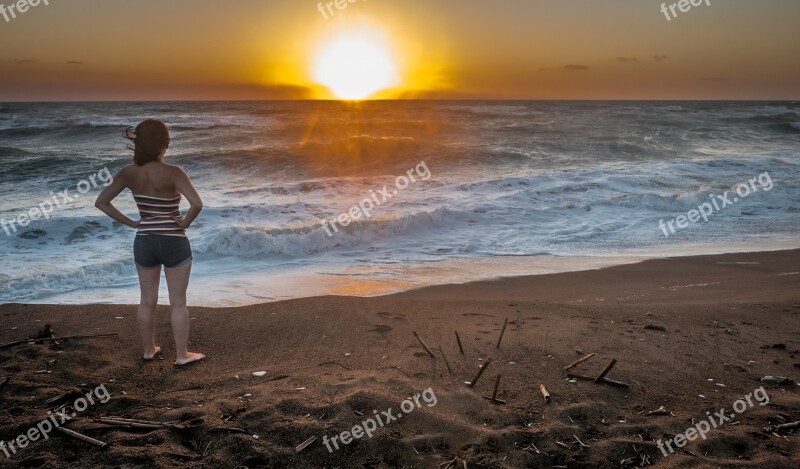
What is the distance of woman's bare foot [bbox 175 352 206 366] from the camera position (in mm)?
4430

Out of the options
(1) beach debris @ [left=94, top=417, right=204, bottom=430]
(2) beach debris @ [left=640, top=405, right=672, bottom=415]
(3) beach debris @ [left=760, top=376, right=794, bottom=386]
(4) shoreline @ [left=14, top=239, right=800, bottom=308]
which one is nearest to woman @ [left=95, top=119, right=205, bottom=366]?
(1) beach debris @ [left=94, top=417, right=204, bottom=430]

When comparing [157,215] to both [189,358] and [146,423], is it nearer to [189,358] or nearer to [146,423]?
[189,358]

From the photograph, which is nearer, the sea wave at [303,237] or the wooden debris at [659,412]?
the wooden debris at [659,412]

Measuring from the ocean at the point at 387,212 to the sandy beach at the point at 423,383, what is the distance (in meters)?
1.47

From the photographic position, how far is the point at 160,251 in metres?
4.23

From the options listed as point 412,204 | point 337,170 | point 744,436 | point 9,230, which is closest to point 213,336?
point 744,436

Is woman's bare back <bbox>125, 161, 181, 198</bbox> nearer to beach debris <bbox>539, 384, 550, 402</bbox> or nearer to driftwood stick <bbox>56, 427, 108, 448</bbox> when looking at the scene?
driftwood stick <bbox>56, 427, 108, 448</bbox>

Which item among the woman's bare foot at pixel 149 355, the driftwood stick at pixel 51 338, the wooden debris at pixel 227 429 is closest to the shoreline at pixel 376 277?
the driftwood stick at pixel 51 338

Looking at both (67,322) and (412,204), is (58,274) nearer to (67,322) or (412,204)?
(67,322)

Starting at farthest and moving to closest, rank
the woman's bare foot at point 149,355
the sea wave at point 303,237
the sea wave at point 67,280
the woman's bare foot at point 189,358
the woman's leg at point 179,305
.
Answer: the sea wave at point 303,237, the sea wave at point 67,280, the woman's bare foot at point 149,355, the woman's bare foot at point 189,358, the woman's leg at point 179,305

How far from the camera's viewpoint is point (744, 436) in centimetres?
324

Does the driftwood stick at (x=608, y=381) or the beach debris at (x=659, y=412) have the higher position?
the driftwood stick at (x=608, y=381)

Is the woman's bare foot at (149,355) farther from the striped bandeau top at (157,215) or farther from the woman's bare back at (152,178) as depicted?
the woman's bare back at (152,178)

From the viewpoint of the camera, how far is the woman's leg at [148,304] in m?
4.36
